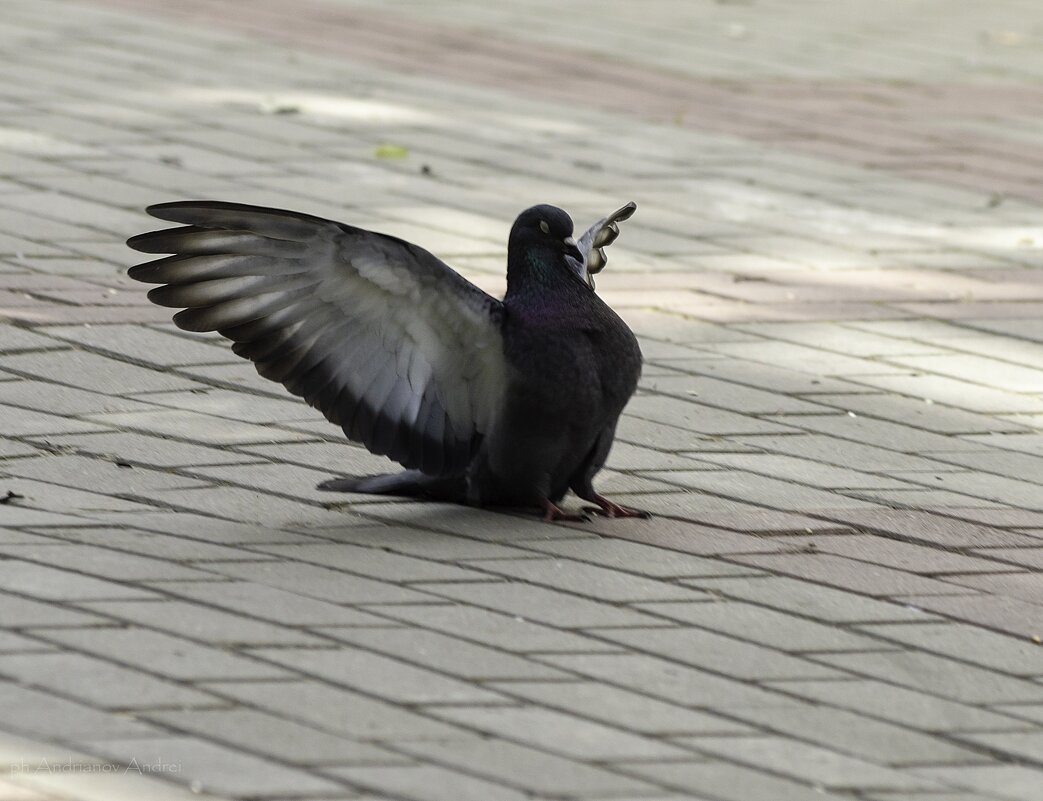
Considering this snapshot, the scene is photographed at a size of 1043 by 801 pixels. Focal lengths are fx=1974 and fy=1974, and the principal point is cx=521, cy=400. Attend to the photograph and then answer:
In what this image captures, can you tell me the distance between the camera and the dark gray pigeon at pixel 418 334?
3697 millimetres

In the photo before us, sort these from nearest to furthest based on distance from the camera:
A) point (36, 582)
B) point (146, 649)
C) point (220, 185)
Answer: point (146, 649) → point (36, 582) → point (220, 185)

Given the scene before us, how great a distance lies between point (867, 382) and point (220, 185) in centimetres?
247

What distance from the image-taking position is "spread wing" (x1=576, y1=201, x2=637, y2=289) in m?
4.04

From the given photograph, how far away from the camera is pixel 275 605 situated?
10.7 feet

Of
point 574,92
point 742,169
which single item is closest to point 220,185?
point 742,169

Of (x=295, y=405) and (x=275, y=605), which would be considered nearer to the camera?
(x=275, y=605)

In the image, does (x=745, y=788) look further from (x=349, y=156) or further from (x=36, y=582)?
(x=349, y=156)

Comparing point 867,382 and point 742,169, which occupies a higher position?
point 742,169

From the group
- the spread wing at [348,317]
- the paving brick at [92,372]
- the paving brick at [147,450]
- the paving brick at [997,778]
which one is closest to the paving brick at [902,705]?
the paving brick at [997,778]

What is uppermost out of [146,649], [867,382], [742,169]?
[742,169]

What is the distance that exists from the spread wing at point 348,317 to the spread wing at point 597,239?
13.0 inches

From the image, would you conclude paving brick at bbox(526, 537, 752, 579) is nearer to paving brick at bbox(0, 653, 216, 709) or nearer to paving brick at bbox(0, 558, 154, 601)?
paving brick at bbox(0, 558, 154, 601)

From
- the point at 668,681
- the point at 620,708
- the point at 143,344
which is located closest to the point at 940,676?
the point at 668,681

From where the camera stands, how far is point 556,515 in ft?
12.7
